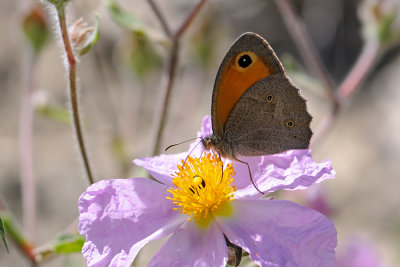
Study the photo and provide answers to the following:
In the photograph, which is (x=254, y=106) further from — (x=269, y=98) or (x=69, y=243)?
(x=69, y=243)

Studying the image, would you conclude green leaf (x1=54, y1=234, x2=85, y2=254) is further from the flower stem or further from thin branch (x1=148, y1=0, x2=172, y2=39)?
thin branch (x1=148, y1=0, x2=172, y2=39)

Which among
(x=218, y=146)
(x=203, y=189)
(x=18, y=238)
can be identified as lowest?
(x=18, y=238)

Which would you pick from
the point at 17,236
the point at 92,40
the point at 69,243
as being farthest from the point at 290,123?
the point at 17,236

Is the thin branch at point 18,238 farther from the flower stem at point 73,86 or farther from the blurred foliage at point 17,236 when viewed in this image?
the flower stem at point 73,86

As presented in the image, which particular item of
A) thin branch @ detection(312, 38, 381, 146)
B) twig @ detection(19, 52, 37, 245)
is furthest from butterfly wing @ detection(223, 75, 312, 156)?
twig @ detection(19, 52, 37, 245)

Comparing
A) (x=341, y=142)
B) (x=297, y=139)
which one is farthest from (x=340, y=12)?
(x=297, y=139)

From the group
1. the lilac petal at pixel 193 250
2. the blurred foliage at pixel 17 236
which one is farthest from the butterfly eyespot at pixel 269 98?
the blurred foliage at pixel 17 236
